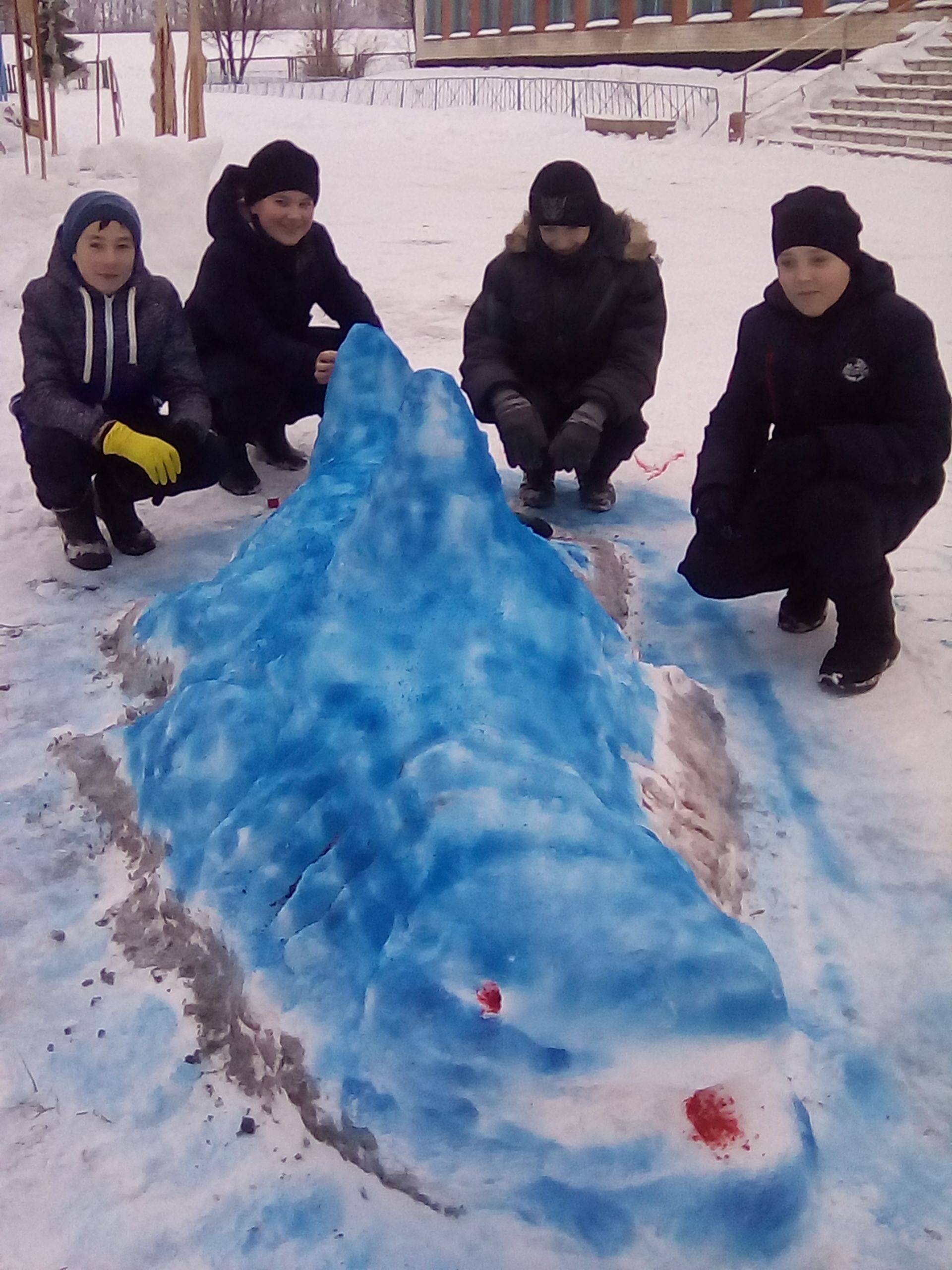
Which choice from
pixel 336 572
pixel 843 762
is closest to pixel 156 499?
pixel 336 572

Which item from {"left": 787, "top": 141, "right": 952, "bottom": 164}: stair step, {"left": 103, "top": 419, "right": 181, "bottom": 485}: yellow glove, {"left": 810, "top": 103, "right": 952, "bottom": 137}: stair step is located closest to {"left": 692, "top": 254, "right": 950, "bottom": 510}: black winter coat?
{"left": 103, "top": 419, "right": 181, "bottom": 485}: yellow glove

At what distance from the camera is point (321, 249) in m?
3.69

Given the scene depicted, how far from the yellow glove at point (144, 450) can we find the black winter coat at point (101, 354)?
0.22 ft

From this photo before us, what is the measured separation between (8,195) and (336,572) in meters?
7.75

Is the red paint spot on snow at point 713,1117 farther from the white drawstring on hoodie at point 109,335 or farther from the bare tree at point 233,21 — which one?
the bare tree at point 233,21

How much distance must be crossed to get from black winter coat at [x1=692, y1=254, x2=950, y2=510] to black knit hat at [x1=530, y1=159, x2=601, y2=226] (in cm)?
72

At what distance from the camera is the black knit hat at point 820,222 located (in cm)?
234

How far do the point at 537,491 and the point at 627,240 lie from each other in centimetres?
78

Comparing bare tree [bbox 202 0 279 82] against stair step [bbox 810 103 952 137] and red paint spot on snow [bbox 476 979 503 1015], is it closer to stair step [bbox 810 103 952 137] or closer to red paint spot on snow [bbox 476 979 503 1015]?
stair step [bbox 810 103 952 137]

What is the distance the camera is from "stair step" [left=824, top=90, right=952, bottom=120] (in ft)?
42.9

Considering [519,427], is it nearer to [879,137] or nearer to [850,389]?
[850,389]

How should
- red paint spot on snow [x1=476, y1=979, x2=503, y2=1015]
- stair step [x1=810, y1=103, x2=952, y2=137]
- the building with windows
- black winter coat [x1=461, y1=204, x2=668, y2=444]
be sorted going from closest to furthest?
red paint spot on snow [x1=476, y1=979, x2=503, y2=1015]
black winter coat [x1=461, y1=204, x2=668, y2=444]
stair step [x1=810, y1=103, x2=952, y2=137]
the building with windows

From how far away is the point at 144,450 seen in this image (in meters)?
2.97

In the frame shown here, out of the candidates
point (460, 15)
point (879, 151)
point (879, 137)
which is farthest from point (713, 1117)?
point (460, 15)
